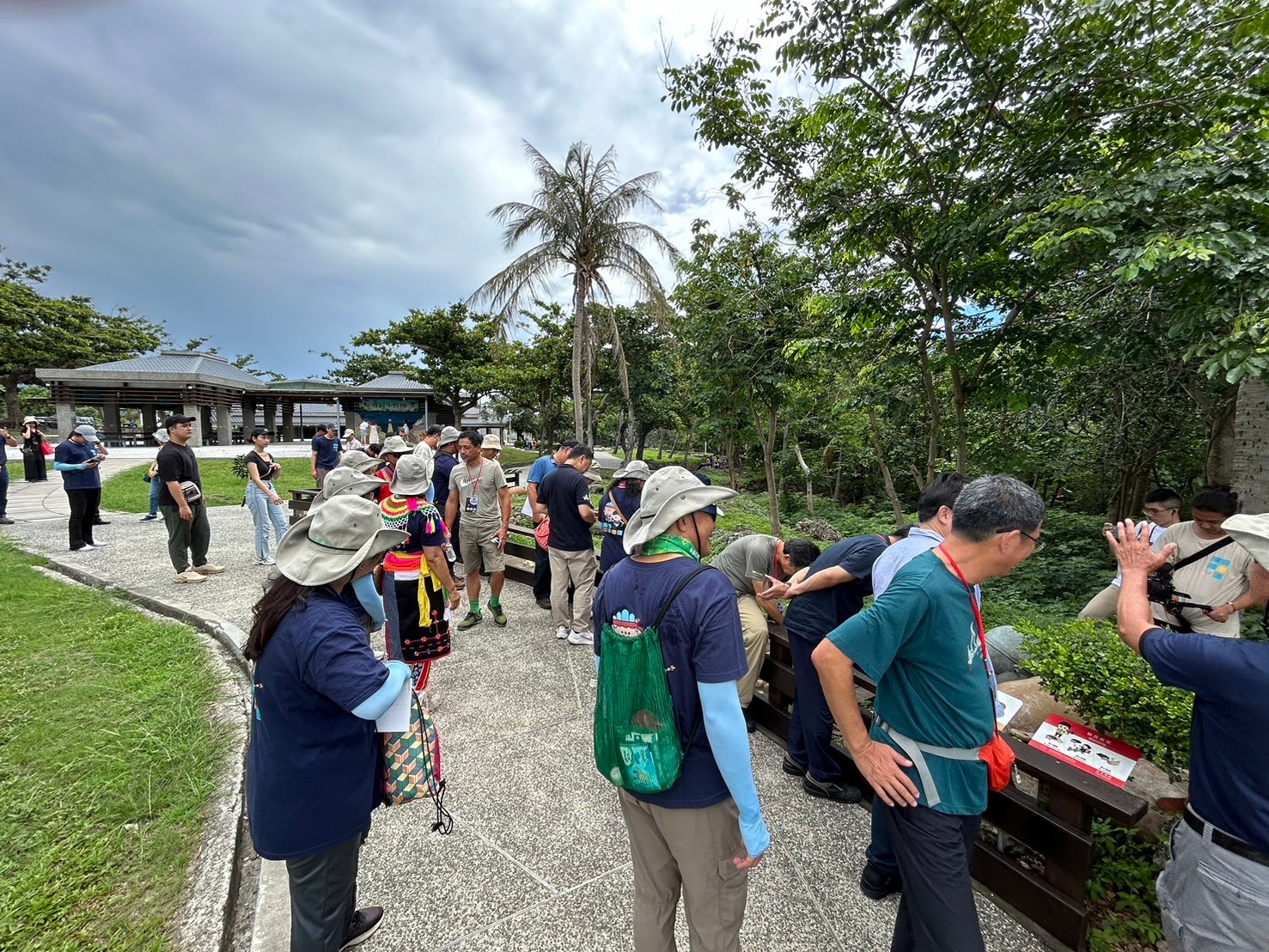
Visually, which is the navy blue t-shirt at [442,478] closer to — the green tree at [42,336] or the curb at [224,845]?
the curb at [224,845]

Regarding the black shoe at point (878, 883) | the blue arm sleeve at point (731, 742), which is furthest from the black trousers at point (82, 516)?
the black shoe at point (878, 883)

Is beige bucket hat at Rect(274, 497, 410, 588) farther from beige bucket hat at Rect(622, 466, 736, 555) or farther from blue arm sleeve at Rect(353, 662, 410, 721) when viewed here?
beige bucket hat at Rect(622, 466, 736, 555)

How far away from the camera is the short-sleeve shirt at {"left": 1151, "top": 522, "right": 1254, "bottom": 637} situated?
290cm

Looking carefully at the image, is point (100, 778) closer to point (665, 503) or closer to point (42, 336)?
point (665, 503)

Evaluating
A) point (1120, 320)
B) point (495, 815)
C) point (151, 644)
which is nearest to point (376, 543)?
point (495, 815)

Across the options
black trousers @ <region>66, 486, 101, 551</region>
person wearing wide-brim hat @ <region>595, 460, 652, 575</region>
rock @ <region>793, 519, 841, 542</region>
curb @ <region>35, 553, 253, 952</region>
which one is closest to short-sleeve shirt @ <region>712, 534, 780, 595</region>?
person wearing wide-brim hat @ <region>595, 460, 652, 575</region>

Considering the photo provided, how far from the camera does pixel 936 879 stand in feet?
5.39

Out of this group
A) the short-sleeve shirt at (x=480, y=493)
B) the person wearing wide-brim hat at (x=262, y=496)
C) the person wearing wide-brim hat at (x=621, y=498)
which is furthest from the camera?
the person wearing wide-brim hat at (x=262, y=496)

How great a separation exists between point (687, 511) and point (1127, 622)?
1445mm

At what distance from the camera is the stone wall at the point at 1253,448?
354 cm

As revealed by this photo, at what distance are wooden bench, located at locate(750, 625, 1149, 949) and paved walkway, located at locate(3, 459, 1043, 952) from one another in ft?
0.48

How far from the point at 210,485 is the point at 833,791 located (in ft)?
56.0

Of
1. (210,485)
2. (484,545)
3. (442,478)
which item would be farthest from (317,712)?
(210,485)

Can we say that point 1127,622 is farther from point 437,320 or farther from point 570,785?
point 437,320
